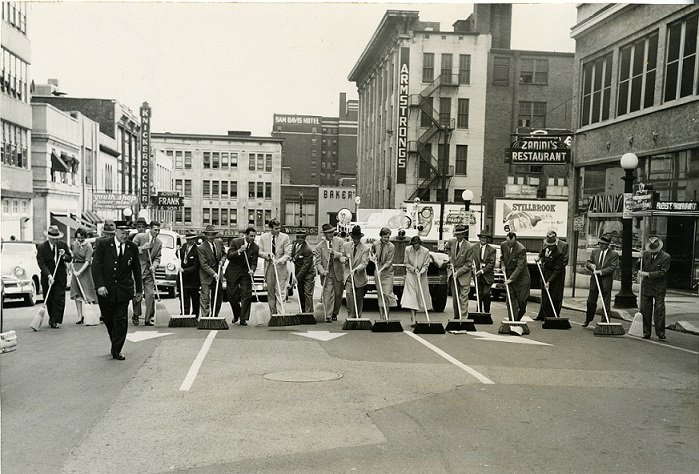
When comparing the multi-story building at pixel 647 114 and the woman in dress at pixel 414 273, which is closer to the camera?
the woman in dress at pixel 414 273

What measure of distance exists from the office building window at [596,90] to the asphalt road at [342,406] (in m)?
9.70

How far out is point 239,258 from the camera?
14.4 m

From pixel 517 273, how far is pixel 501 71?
67.9ft

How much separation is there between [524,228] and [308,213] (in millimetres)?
11684

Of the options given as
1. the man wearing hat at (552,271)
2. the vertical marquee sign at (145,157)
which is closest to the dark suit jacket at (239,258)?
the vertical marquee sign at (145,157)

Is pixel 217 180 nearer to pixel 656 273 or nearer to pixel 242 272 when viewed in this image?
pixel 242 272

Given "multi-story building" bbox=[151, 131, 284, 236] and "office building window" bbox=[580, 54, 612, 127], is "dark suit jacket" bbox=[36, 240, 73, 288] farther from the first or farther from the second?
"office building window" bbox=[580, 54, 612, 127]

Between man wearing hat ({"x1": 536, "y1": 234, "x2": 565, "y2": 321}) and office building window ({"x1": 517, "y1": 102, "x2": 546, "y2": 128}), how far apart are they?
19177 mm

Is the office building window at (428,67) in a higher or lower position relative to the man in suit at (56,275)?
higher

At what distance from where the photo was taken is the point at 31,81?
31.9ft

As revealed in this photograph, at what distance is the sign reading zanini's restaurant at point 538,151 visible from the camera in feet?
61.0

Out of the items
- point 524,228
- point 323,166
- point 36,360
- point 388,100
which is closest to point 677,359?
point 36,360

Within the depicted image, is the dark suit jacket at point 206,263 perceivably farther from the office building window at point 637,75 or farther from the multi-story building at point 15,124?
the office building window at point 637,75

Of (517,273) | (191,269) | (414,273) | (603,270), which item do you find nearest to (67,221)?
(191,269)
